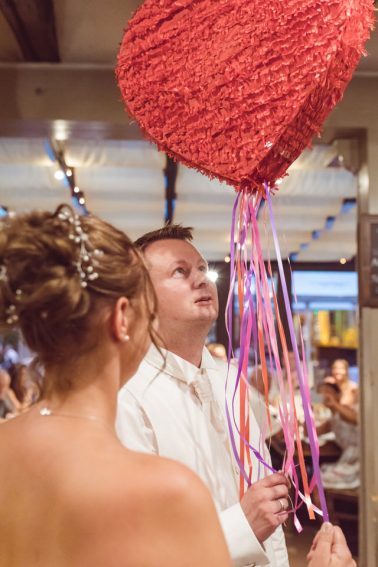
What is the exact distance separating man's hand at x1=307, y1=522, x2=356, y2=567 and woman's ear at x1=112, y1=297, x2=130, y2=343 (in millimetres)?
536

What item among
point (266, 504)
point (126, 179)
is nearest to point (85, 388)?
point (266, 504)

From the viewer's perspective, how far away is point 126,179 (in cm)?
442

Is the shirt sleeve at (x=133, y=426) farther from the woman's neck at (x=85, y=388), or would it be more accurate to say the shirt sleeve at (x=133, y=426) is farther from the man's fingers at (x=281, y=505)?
the woman's neck at (x=85, y=388)

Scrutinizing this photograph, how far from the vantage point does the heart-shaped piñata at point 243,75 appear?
4.01 feet

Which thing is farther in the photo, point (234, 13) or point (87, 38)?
point (87, 38)

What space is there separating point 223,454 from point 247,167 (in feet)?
→ 2.32

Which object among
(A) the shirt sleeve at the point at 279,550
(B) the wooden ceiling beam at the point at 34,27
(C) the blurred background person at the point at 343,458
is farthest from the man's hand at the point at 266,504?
(C) the blurred background person at the point at 343,458

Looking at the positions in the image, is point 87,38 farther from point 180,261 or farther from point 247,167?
point 247,167

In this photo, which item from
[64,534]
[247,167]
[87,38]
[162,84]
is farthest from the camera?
[87,38]

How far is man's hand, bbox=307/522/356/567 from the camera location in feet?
3.76

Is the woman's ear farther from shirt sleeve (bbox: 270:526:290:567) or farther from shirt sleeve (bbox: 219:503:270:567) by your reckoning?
shirt sleeve (bbox: 270:526:290:567)

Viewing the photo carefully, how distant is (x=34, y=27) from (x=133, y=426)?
1.91m

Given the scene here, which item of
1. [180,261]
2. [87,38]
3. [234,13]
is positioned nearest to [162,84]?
[234,13]

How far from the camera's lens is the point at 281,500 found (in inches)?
51.8
